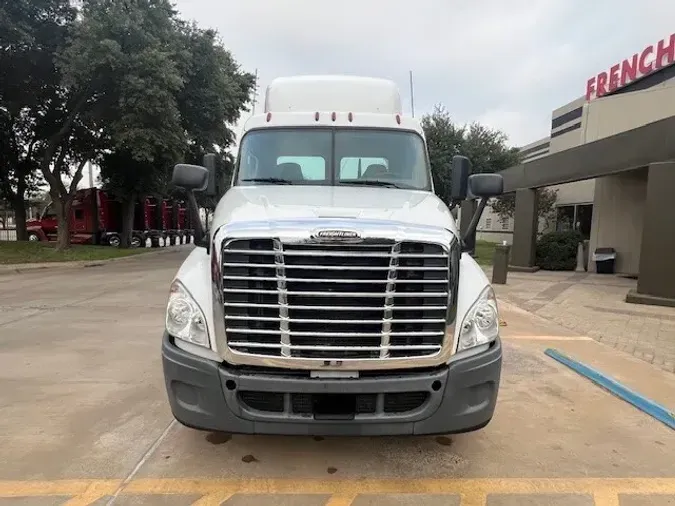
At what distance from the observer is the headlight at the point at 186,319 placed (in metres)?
3.09

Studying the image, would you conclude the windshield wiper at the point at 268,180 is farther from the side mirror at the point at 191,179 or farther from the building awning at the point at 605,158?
the building awning at the point at 605,158

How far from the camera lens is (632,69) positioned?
24.8m

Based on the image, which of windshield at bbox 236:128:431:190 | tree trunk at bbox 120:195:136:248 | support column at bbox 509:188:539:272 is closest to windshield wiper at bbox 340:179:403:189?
windshield at bbox 236:128:431:190

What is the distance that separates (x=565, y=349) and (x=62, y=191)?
64.2 ft

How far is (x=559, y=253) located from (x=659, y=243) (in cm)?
807

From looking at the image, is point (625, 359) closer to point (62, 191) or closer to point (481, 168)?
point (62, 191)

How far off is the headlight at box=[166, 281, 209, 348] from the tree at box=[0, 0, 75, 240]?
1617 cm

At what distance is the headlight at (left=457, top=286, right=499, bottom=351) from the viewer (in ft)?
10.3

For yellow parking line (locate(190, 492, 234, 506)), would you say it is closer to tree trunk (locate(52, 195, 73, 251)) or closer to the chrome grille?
the chrome grille

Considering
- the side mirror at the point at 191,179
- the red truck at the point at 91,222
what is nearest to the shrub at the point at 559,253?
the side mirror at the point at 191,179

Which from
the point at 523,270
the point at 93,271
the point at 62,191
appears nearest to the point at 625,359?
the point at 523,270

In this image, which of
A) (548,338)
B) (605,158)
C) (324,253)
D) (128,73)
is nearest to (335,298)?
(324,253)

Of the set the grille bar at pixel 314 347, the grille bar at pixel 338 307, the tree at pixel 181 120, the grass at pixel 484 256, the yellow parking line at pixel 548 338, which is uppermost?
the tree at pixel 181 120

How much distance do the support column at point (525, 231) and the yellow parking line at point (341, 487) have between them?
14149 mm
